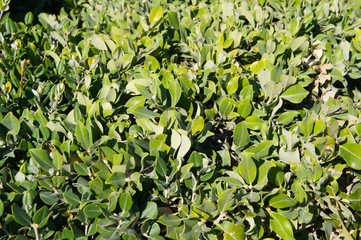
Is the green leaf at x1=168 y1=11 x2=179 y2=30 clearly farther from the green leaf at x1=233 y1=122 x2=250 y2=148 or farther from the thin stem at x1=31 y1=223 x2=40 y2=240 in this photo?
the thin stem at x1=31 y1=223 x2=40 y2=240

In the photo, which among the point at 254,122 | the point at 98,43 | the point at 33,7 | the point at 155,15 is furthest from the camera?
the point at 33,7

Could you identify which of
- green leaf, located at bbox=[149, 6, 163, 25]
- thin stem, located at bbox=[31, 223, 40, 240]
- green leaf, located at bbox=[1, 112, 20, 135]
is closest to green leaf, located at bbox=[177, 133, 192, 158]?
thin stem, located at bbox=[31, 223, 40, 240]

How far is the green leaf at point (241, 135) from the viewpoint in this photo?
1.85 meters

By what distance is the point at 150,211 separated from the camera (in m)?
1.61

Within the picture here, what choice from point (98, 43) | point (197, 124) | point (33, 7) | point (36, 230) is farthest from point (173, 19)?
point (33, 7)

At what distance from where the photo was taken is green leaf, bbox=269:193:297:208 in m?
1.68

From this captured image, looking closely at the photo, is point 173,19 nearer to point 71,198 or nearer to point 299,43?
point 299,43

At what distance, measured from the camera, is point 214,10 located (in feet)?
9.84

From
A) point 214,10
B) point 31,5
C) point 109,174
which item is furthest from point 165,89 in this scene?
point 31,5

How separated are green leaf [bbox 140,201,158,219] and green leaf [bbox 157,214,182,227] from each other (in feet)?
0.13

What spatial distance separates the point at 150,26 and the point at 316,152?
1454 millimetres

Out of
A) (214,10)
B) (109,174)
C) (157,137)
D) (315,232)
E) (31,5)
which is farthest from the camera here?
(31,5)

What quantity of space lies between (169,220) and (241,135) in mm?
590

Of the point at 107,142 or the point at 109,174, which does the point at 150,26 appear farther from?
the point at 109,174
